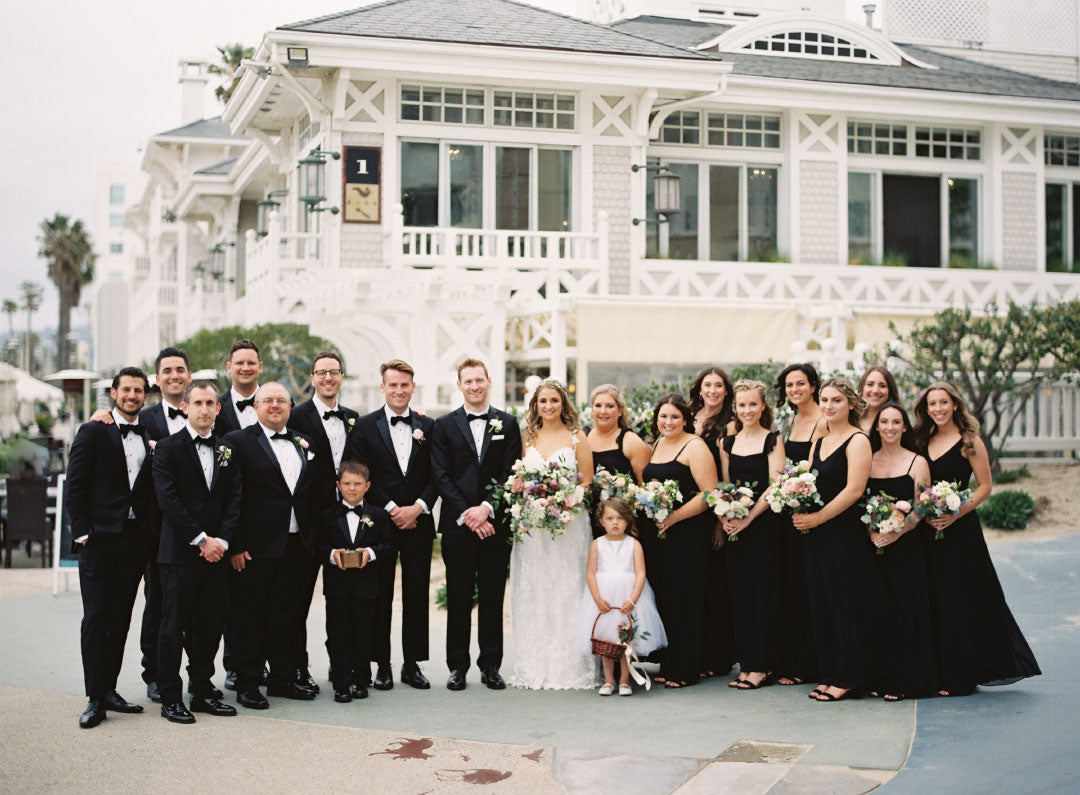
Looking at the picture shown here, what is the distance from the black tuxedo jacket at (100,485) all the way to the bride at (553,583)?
239 cm

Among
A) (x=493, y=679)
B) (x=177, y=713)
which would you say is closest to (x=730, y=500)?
(x=493, y=679)

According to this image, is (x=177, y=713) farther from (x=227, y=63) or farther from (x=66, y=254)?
(x=66, y=254)

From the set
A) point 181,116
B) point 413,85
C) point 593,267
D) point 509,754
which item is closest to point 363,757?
point 509,754

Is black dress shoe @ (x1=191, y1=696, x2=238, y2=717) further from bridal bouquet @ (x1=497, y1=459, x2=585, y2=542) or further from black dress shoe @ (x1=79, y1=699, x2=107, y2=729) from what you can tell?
bridal bouquet @ (x1=497, y1=459, x2=585, y2=542)

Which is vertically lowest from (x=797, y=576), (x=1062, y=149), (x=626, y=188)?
(x=797, y=576)

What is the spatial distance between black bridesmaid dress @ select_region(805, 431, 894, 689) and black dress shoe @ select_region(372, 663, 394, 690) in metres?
2.66

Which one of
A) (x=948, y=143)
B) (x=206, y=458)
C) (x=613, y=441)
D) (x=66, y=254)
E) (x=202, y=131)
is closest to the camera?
(x=206, y=458)

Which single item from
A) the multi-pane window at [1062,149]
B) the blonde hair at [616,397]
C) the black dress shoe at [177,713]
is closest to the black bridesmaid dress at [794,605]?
the blonde hair at [616,397]

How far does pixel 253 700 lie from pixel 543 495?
209cm

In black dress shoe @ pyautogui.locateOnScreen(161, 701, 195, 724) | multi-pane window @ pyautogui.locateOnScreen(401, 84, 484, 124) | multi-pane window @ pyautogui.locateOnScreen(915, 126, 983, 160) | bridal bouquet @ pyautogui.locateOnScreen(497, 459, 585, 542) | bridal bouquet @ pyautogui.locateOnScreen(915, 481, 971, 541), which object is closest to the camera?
black dress shoe @ pyautogui.locateOnScreen(161, 701, 195, 724)

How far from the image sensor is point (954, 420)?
7555 millimetres

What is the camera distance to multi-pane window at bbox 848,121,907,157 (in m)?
20.3

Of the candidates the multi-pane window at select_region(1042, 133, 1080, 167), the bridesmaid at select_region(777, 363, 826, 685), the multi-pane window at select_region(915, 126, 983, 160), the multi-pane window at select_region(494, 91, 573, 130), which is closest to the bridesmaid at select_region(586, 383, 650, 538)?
the bridesmaid at select_region(777, 363, 826, 685)

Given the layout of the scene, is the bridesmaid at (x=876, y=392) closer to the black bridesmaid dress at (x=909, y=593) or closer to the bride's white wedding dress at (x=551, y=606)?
the black bridesmaid dress at (x=909, y=593)
